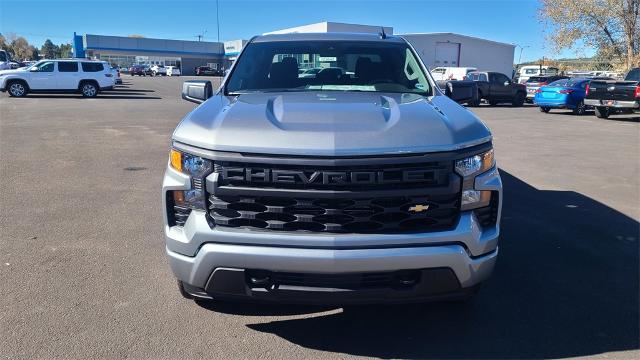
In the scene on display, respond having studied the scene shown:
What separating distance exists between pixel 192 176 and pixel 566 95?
20617mm

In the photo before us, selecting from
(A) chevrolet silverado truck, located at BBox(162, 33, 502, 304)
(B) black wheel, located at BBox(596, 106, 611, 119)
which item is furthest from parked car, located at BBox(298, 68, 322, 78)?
(B) black wheel, located at BBox(596, 106, 611, 119)

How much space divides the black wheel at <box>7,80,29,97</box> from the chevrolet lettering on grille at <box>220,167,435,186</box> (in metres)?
25.1

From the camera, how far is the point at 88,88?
81.0ft

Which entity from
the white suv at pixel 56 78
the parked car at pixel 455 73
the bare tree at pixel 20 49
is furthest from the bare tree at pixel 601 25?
the bare tree at pixel 20 49

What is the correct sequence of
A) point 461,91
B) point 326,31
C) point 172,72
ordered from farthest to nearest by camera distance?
point 172,72, point 326,31, point 461,91

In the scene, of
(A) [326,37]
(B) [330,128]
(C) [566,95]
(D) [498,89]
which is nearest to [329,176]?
(B) [330,128]

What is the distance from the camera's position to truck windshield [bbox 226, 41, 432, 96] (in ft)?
13.4

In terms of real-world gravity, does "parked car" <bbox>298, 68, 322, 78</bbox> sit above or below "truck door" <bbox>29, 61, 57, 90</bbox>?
above

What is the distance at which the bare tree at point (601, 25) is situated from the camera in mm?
32094

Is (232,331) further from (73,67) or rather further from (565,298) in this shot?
(73,67)

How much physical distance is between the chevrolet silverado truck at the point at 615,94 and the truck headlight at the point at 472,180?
17033 millimetres

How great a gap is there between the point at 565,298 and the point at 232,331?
2.41 metres

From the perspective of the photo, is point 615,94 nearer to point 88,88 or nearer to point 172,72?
point 88,88

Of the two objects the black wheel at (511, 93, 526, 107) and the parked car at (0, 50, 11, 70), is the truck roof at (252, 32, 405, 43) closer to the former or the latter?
the black wheel at (511, 93, 526, 107)
